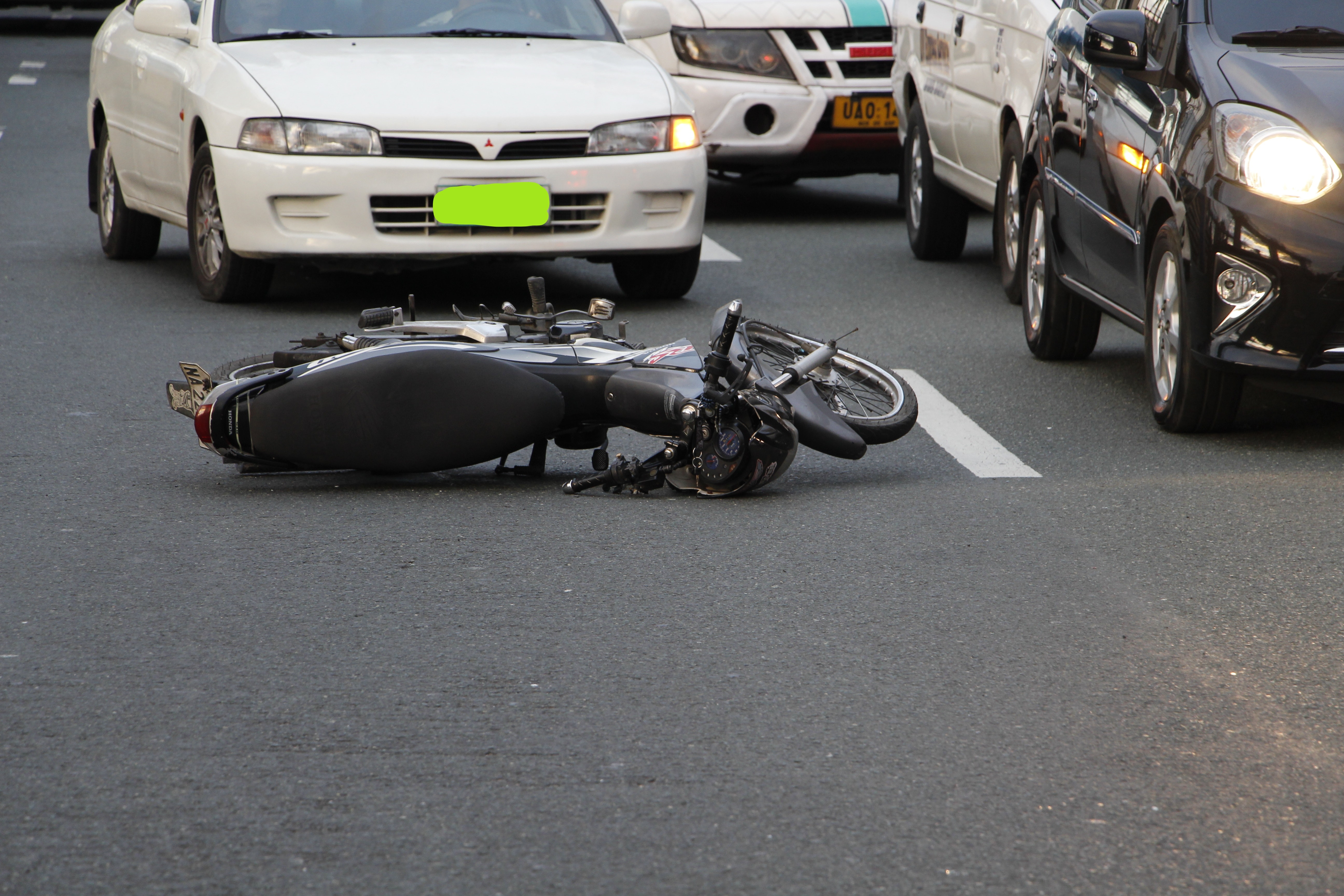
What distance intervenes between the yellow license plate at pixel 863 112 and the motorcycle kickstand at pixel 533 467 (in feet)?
22.0

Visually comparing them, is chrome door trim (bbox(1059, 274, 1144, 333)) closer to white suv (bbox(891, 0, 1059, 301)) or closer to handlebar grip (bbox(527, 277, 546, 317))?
white suv (bbox(891, 0, 1059, 301))

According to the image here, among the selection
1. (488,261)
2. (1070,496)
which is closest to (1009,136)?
(488,261)

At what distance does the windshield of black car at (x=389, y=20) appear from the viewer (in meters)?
8.77

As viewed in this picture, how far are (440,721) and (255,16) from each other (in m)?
6.05

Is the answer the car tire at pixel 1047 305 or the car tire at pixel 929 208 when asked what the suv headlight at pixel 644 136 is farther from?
the car tire at pixel 929 208

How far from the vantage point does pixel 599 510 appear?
16.6ft

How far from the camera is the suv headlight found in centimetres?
820

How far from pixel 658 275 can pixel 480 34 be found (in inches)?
52.5

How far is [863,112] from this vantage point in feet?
38.9

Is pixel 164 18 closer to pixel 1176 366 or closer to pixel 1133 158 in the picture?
pixel 1133 158

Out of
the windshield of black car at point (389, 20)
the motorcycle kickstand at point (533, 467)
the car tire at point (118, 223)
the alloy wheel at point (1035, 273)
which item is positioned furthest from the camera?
the car tire at point (118, 223)

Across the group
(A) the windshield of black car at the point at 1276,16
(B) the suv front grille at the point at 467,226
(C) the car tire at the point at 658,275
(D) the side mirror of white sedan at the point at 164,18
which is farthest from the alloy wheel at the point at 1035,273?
(D) the side mirror of white sedan at the point at 164,18

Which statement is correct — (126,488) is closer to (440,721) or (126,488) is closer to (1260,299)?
(440,721)

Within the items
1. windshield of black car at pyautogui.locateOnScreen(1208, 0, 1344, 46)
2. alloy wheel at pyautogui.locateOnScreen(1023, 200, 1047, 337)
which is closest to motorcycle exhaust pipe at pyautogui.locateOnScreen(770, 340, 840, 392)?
windshield of black car at pyautogui.locateOnScreen(1208, 0, 1344, 46)
